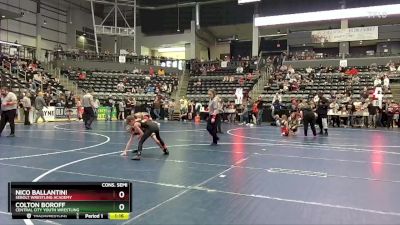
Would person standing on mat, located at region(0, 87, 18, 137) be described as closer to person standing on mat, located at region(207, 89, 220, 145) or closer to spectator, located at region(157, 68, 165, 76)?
person standing on mat, located at region(207, 89, 220, 145)

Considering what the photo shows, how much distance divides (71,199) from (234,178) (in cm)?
403

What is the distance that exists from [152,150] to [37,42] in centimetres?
3341

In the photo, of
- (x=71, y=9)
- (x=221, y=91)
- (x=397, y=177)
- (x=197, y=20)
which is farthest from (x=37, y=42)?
(x=397, y=177)

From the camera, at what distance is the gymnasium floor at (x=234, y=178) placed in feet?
14.9

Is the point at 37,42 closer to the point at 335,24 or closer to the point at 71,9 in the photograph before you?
the point at 71,9

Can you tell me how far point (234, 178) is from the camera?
661 centimetres

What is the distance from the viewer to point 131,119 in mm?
8906

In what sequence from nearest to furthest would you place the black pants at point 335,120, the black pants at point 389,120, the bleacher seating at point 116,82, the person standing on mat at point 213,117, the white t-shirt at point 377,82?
the person standing on mat at point 213,117 < the black pants at point 389,120 < the black pants at point 335,120 < the white t-shirt at point 377,82 < the bleacher seating at point 116,82

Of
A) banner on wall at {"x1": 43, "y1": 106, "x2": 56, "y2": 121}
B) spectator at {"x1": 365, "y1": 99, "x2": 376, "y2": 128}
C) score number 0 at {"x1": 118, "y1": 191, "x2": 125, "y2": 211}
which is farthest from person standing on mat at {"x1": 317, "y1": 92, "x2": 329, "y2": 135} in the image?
banner on wall at {"x1": 43, "y1": 106, "x2": 56, "y2": 121}

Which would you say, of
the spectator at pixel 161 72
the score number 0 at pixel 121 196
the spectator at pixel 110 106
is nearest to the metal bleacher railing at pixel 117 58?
the spectator at pixel 161 72

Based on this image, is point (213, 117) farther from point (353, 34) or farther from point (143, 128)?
point (353, 34)

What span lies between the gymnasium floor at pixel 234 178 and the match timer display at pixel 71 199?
49.8 inches

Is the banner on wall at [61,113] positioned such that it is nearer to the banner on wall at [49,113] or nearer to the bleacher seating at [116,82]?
the banner on wall at [49,113]

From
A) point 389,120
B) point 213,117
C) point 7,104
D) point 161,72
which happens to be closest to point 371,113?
point 389,120
